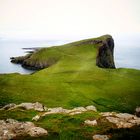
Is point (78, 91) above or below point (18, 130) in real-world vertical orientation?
below

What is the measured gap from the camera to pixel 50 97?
6212 cm

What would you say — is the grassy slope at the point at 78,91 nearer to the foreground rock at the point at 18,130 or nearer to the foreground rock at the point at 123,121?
the foreground rock at the point at 123,121

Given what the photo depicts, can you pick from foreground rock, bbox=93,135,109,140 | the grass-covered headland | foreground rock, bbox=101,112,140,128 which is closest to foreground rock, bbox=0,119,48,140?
the grass-covered headland

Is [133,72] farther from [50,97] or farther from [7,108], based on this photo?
[7,108]

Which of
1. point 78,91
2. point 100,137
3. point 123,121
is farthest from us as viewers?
point 78,91

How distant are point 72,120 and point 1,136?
11.6m

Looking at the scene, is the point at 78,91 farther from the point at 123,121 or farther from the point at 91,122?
the point at 91,122

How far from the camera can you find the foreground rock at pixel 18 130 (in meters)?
28.9

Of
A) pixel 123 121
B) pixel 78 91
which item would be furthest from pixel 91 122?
pixel 78 91

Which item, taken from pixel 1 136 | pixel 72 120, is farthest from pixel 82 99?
pixel 1 136

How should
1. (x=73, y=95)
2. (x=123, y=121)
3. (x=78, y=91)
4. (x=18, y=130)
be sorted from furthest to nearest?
(x=78, y=91) → (x=73, y=95) → (x=123, y=121) → (x=18, y=130)

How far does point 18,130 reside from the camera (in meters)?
31.2

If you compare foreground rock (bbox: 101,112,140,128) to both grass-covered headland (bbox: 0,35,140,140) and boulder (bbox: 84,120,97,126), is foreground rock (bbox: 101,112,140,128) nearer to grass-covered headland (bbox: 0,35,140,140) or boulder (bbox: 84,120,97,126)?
grass-covered headland (bbox: 0,35,140,140)

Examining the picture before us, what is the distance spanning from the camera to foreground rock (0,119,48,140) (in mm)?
28867
